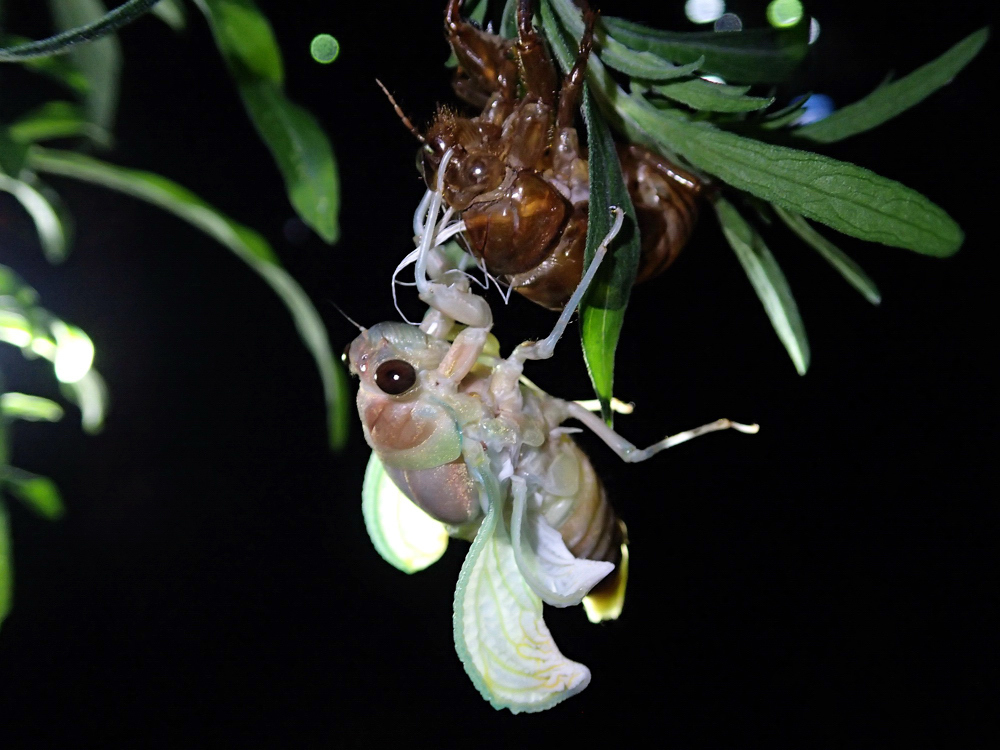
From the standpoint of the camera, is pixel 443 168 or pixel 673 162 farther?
pixel 673 162

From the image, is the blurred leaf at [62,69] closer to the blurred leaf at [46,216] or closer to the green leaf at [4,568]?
the blurred leaf at [46,216]

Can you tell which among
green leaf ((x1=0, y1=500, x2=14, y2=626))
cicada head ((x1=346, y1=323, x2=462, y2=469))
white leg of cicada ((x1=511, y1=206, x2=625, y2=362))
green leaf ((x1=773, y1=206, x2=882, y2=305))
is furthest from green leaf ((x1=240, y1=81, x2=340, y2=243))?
green leaf ((x1=0, y1=500, x2=14, y2=626))

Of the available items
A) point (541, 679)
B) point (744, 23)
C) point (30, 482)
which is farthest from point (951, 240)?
point (30, 482)

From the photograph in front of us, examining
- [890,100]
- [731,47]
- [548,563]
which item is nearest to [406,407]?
[548,563]

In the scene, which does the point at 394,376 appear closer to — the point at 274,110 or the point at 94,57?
the point at 274,110

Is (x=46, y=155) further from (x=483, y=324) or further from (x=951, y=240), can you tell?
(x=951, y=240)

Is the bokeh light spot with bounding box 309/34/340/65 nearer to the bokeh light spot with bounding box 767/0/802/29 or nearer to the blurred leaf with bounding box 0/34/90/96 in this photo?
the blurred leaf with bounding box 0/34/90/96

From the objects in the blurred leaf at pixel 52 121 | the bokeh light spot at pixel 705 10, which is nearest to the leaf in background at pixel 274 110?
the blurred leaf at pixel 52 121
